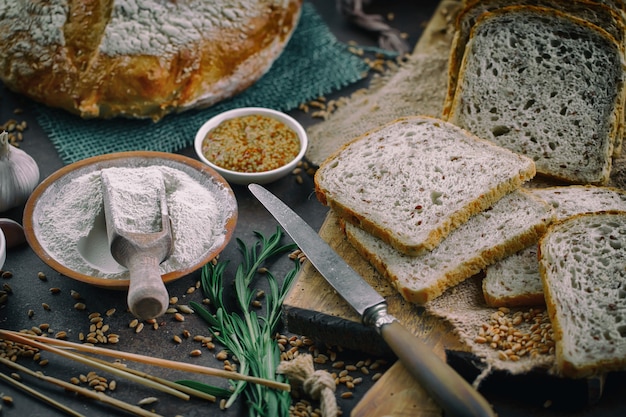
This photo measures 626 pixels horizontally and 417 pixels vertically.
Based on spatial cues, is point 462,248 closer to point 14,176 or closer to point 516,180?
point 516,180

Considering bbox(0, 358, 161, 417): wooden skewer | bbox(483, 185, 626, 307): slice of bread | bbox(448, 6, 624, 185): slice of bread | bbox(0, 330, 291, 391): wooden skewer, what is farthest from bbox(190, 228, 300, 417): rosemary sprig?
bbox(448, 6, 624, 185): slice of bread

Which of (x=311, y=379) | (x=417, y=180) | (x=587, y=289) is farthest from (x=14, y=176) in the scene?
(x=587, y=289)

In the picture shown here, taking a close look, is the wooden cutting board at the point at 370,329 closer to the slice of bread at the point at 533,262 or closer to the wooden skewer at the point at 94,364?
the slice of bread at the point at 533,262

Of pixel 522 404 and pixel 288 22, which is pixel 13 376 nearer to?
pixel 522 404

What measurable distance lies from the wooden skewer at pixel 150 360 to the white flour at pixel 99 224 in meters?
0.32

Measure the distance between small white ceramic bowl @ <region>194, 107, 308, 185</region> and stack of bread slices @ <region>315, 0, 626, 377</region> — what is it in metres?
0.36

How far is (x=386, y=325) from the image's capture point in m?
2.70

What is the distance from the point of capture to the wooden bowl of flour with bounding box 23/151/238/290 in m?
2.95

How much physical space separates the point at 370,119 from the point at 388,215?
113 centimetres

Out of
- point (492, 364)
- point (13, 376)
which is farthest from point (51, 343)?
point (492, 364)

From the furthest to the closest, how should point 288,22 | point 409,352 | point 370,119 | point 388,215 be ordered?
point 288,22, point 370,119, point 388,215, point 409,352

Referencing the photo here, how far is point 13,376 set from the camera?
9.08 feet

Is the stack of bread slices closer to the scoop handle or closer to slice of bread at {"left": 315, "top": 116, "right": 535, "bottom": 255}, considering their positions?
slice of bread at {"left": 315, "top": 116, "right": 535, "bottom": 255}

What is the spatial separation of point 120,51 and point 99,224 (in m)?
1.17
